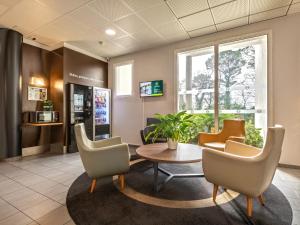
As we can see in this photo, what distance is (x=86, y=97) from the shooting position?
4965 millimetres

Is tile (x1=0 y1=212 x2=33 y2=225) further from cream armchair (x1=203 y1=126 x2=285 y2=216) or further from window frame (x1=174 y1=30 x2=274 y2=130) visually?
window frame (x1=174 y1=30 x2=274 y2=130)

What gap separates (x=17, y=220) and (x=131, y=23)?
3782 millimetres

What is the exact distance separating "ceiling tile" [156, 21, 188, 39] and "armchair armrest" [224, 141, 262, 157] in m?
2.81

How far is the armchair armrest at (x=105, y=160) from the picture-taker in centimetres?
216

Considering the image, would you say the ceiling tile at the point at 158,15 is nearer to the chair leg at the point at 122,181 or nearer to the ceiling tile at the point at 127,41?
the ceiling tile at the point at 127,41

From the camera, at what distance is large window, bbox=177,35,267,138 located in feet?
12.4

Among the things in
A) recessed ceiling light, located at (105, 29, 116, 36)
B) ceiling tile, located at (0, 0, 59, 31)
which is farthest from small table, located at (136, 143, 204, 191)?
ceiling tile, located at (0, 0, 59, 31)

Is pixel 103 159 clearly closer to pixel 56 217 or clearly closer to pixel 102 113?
pixel 56 217

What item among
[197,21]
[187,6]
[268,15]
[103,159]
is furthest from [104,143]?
[268,15]

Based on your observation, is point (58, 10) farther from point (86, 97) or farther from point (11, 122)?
point (11, 122)

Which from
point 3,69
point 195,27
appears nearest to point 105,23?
point 195,27

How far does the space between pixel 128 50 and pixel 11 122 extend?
11.9ft

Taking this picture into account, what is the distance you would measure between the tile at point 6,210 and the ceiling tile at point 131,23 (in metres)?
3.62

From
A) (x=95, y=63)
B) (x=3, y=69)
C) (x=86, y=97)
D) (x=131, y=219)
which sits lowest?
(x=131, y=219)
